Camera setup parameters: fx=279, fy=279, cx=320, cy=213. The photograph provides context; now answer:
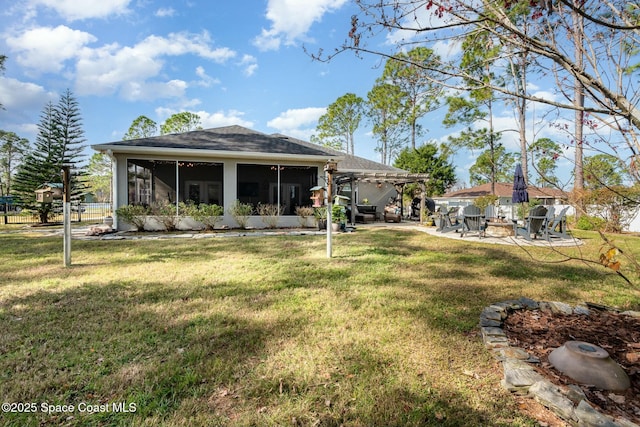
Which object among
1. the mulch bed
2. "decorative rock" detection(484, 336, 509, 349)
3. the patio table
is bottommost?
the mulch bed

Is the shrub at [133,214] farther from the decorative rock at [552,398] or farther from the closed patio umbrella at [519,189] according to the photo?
the closed patio umbrella at [519,189]

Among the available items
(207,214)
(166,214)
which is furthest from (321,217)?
(166,214)

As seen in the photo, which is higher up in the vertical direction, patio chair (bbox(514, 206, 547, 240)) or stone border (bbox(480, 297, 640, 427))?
patio chair (bbox(514, 206, 547, 240))

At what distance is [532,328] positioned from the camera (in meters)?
2.76

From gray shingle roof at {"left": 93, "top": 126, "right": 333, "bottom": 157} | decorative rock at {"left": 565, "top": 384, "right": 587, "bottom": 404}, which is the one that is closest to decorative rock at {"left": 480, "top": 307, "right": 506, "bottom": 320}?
decorative rock at {"left": 565, "top": 384, "right": 587, "bottom": 404}

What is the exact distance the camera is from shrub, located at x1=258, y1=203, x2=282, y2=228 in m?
11.3

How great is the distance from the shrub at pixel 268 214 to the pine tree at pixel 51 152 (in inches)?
390

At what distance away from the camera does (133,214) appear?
9906 mm

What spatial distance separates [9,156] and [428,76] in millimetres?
50763

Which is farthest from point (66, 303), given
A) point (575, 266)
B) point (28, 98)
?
point (28, 98)

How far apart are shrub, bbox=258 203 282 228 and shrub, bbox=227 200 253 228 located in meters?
0.55

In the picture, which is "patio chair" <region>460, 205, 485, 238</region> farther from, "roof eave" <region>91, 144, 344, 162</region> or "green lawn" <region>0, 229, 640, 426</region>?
"roof eave" <region>91, 144, 344, 162</region>

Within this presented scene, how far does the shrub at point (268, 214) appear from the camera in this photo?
37.2 ft

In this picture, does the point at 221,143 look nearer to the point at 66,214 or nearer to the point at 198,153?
the point at 198,153
